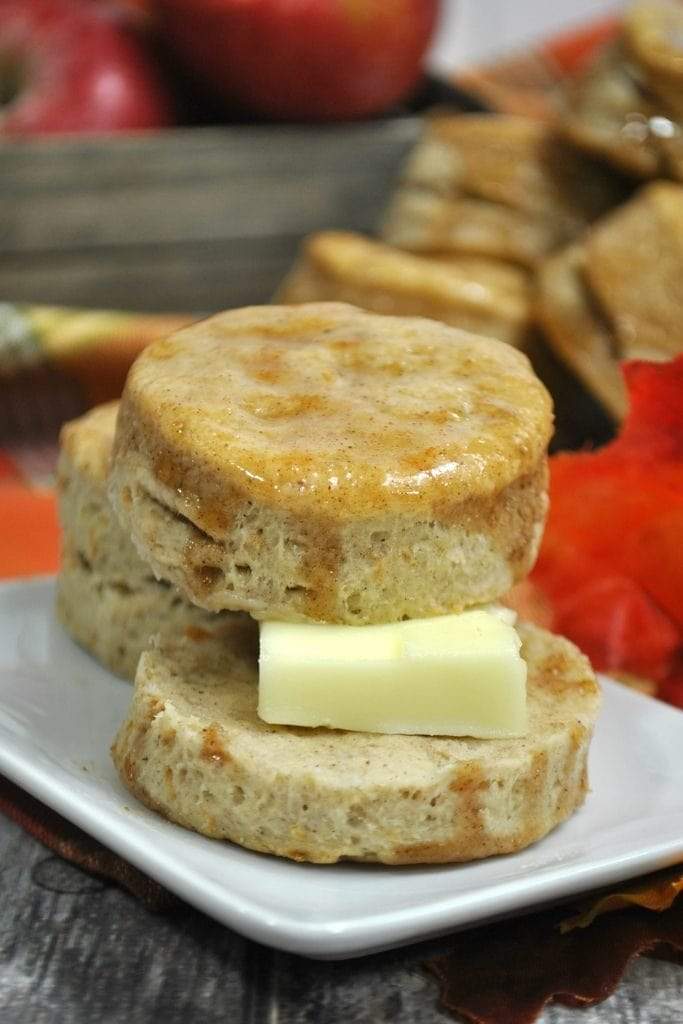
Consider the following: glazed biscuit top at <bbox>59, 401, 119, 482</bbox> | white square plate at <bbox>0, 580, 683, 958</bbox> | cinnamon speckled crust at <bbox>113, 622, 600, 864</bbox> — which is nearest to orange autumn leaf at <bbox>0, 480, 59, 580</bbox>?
glazed biscuit top at <bbox>59, 401, 119, 482</bbox>

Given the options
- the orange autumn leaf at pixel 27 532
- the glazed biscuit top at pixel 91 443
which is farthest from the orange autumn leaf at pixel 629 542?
the orange autumn leaf at pixel 27 532

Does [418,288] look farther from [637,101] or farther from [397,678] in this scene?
[397,678]

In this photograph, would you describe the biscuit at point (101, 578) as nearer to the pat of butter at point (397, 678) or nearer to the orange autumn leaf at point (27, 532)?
the pat of butter at point (397, 678)

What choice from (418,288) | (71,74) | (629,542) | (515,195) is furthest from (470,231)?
(629,542)

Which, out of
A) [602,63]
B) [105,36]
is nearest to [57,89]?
[105,36]

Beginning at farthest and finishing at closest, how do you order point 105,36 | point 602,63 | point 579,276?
1. point 105,36
2. point 602,63
3. point 579,276

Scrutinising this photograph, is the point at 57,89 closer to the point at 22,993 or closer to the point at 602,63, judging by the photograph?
the point at 602,63
